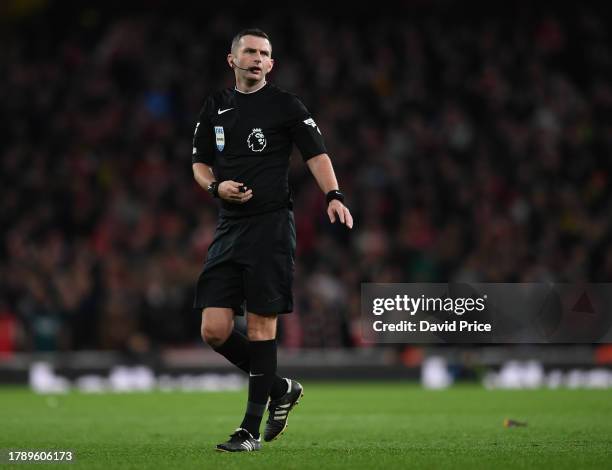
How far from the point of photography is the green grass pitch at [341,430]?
235 inches

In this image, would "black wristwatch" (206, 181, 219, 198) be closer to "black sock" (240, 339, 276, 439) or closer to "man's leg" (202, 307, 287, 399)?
"man's leg" (202, 307, 287, 399)

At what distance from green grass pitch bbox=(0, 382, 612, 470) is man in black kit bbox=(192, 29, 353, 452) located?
0.60 meters

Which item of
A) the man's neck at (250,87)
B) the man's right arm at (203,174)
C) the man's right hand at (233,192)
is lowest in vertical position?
the man's right hand at (233,192)

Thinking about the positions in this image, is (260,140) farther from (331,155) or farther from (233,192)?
(331,155)

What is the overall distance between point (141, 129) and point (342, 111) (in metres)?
3.06

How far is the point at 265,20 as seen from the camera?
822 inches

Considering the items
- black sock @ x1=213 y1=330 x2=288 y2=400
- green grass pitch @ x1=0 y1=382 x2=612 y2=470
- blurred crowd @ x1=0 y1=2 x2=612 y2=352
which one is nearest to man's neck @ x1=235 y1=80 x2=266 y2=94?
black sock @ x1=213 y1=330 x2=288 y2=400

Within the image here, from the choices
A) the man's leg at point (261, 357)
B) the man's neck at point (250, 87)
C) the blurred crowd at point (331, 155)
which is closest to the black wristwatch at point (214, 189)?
the man's neck at point (250, 87)

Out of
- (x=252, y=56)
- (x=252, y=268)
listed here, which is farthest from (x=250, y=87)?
(x=252, y=268)

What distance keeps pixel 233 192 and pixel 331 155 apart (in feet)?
37.9

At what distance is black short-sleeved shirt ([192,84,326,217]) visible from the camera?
670cm

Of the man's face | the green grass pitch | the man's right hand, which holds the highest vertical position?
the man's face

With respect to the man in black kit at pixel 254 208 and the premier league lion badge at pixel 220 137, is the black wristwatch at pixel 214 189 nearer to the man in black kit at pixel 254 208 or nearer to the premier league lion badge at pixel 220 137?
the man in black kit at pixel 254 208

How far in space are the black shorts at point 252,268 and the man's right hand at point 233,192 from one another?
167 mm
